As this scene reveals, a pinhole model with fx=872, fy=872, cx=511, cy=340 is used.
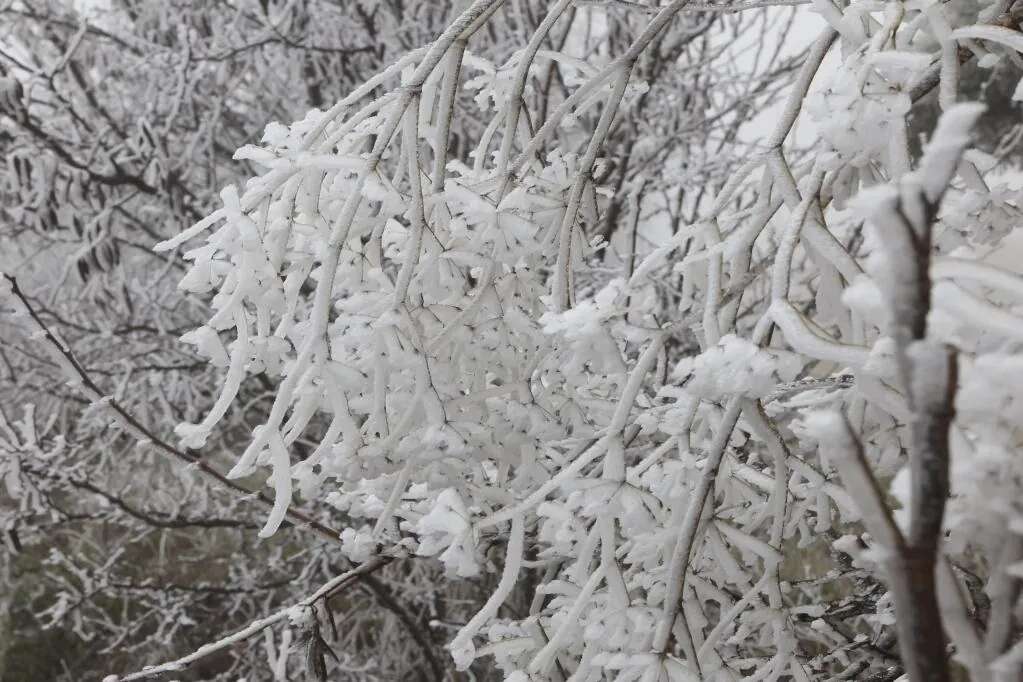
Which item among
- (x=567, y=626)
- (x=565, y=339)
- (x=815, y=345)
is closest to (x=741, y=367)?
(x=815, y=345)

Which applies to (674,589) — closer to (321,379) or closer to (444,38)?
(321,379)

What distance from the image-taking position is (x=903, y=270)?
34 centimetres

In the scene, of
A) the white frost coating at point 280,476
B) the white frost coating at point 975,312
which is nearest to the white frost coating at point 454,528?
the white frost coating at point 280,476

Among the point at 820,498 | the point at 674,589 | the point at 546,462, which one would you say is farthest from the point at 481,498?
the point at 820,498

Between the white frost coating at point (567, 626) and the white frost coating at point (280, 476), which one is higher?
the white frost coating at point (280, 476)

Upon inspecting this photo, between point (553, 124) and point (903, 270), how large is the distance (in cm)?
54

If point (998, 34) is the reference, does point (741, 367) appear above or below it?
below

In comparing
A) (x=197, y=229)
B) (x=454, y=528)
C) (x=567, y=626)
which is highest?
(x=197, y=229)

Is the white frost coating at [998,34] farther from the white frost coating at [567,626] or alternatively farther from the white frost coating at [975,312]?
the white frost coating at [567,626]

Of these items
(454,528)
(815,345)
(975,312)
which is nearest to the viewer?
(975,312)

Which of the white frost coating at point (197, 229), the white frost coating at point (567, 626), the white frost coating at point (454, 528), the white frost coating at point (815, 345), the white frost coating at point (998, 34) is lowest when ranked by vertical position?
the white frost coating at point (567, 626)

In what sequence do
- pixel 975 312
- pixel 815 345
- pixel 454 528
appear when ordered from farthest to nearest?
pixel 454 528
pixel 815 345
pixel 975 312

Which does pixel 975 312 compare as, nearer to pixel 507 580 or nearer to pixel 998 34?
pixel 998 34

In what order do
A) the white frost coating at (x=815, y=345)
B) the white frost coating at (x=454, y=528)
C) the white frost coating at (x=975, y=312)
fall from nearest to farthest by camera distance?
the white frost coating at (x=975, y=312), the white frost coating at (x=815, y=345), the white frost coating at (x=454, y=528)
